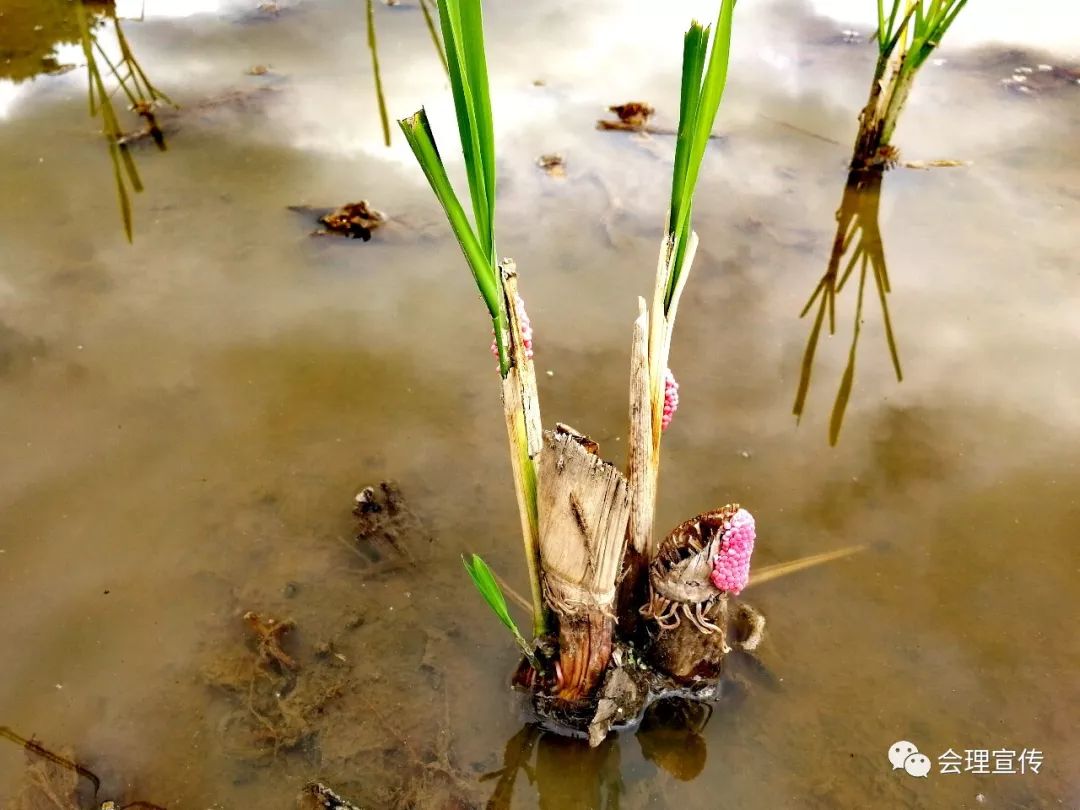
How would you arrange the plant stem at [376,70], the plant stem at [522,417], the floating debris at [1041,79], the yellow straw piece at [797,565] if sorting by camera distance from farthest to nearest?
the floating debris at [1041,79] < the plant stem at [376,70] < the yellow straw piece at [797,565] < the plant stem at [522,417]

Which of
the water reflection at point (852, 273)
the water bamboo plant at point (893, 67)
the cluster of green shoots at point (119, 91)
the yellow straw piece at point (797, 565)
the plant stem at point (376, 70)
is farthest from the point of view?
the plant stem at point (376, 70)

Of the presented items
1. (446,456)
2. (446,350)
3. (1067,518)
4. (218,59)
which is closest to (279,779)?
(446,456)

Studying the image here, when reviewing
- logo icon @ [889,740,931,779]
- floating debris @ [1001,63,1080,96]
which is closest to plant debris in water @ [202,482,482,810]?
logo icon @ [889,740,931,779]

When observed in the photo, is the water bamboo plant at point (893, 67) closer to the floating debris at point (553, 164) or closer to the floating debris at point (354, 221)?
the floating debris at point (553, 164)

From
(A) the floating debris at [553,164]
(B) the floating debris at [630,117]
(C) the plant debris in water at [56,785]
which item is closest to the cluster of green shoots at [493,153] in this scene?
(C) the plant debris in water at [56,785]

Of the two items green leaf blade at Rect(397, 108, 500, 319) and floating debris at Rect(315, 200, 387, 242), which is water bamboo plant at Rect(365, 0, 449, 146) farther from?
green leaf blade at Rect(397, 108, 500, 319)

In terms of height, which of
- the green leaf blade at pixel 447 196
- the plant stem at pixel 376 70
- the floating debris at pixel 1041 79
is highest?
the green leaf blade at pixel 447 196

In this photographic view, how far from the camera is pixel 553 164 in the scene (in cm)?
296

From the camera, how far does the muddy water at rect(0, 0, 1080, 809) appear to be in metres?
1.53

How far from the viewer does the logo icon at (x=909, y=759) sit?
1.48m

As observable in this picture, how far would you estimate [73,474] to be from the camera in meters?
1.97

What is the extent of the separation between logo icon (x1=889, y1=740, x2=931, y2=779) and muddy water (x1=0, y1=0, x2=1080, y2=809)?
2 cm

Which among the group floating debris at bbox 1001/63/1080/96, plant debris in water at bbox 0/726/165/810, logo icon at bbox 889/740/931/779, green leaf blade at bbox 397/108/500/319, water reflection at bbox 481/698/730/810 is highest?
green leaf blade at bbox 397/108/500/319

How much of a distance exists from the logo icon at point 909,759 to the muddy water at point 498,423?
0.07 ft
